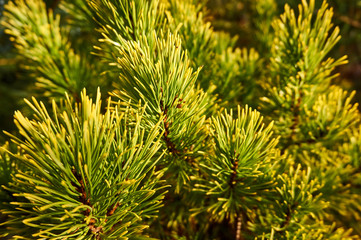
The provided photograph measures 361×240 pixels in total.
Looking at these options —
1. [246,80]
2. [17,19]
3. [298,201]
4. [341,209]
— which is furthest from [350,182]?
[17,19]

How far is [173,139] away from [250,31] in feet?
2.54

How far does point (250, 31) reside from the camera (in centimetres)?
104

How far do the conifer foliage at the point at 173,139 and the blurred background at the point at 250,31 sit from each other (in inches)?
7.6

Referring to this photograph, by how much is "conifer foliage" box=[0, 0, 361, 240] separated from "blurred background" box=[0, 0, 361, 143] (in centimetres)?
19

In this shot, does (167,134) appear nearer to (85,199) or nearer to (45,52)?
(85,199)

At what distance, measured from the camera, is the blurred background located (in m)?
0.88

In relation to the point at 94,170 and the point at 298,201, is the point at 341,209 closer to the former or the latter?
the point at 298,201

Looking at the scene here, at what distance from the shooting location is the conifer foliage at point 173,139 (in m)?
0.34

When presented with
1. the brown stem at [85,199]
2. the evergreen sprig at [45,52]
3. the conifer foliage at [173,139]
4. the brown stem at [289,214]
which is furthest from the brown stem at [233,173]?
the evergreen sprig at [45,52]

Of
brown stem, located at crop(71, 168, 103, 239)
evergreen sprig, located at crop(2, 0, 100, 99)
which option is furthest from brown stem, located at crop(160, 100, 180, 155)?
evergreen sprig, located at crop(2, 0, 100, 99)

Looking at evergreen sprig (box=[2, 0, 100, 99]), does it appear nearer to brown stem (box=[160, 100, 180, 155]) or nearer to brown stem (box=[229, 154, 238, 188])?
brown stem (box=[160, 100, 180, 155])

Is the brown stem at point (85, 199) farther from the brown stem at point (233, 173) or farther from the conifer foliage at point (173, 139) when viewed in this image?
the brown stem at point (233, 173)

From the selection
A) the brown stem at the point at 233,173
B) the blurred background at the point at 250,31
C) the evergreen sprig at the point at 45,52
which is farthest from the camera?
the blurred background at the point at 250,31

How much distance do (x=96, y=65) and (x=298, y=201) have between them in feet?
1.92
